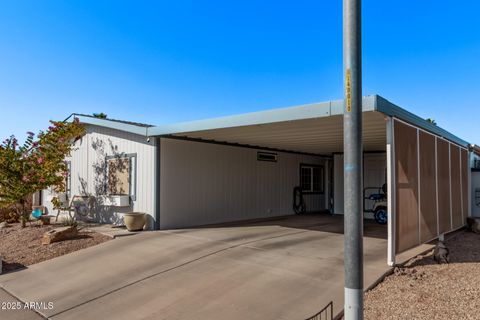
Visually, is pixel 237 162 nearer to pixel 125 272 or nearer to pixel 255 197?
pixel 255 197

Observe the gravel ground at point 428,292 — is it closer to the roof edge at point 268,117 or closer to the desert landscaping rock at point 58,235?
the roof edge at point 268,117

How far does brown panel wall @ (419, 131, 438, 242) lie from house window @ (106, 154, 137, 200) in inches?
269

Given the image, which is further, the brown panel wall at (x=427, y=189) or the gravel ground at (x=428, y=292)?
the brown panel wall at (x=427, y=189)

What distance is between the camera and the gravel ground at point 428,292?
361 centimetres

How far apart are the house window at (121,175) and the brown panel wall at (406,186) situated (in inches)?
254

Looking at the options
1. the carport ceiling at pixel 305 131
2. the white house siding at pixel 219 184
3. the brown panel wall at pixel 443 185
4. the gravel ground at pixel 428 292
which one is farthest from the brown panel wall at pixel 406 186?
→ the white house siding at pixel 219 184

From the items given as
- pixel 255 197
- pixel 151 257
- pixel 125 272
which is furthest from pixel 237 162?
pixel 125 272

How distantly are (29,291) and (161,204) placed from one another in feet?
12.3

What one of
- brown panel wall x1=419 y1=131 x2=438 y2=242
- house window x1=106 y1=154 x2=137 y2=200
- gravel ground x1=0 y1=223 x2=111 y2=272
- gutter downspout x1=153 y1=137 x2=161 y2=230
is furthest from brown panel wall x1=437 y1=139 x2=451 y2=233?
gravel ground x1=0 y1=223 x2=111 y2=272

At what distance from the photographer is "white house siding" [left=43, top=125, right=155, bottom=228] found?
857 centimetres

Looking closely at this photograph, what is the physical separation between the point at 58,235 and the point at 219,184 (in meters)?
4.40

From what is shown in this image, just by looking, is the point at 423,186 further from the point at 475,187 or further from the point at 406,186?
the point at 475,187

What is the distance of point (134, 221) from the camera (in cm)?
812

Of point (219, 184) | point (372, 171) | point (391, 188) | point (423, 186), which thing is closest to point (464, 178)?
point (372, 171)
